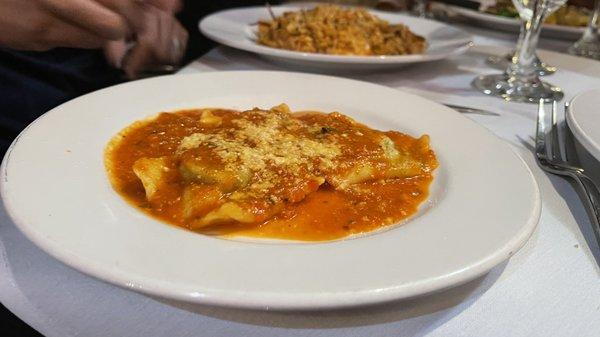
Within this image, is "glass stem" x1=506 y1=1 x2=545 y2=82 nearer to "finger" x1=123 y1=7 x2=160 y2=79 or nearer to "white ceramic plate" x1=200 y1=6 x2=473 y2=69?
"white ceramic plate" x1=200 y1=6 x2=473 y2=69

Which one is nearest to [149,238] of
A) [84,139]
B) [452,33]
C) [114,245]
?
[114,245]

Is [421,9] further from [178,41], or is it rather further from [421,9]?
[178,41]

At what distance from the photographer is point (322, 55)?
1.84 m

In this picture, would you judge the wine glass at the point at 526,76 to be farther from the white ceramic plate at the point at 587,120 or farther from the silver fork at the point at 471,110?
the white ceramic plate at the point at 587,120

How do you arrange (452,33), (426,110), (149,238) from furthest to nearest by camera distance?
(452,33)
(426,110)
(149,238)

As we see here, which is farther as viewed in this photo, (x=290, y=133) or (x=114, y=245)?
(x=290, y=133)

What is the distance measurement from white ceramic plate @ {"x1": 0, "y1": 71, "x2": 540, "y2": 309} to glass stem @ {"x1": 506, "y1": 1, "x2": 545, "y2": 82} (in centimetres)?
87

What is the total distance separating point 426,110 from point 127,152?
790 mm

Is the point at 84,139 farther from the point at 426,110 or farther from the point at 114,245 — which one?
the point at 426,110

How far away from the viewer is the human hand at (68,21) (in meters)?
1.62

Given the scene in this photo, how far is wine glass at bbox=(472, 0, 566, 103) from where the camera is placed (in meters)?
1.93

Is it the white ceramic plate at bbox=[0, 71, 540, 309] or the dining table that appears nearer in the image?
the white ceramic plate at bbox=[0, 71, 540, 309]

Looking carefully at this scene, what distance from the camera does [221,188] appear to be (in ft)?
3.51

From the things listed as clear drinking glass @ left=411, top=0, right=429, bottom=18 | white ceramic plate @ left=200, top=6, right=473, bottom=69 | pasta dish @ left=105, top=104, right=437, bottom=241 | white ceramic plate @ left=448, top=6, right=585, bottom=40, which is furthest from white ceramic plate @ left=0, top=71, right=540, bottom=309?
clear drinking glass @ left=411, top=0, right=429, bottom=18
